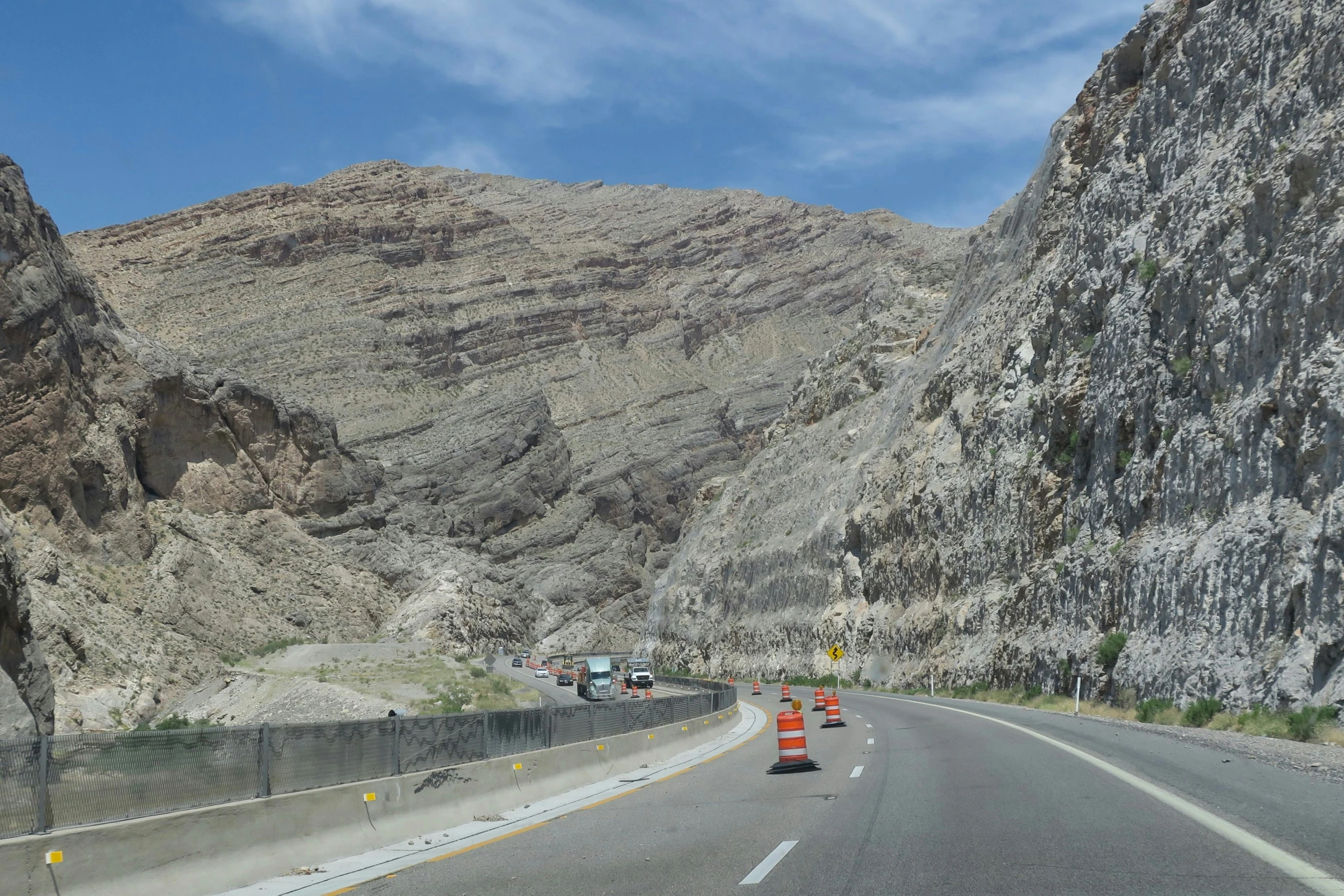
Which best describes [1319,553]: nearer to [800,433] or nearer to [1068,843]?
[1068,843]

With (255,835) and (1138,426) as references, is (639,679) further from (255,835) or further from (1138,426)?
(255,835)

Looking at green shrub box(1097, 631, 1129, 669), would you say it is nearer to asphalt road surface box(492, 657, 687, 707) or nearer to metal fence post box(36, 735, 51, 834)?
asphalt road surface box(492, 657, 687, 707)

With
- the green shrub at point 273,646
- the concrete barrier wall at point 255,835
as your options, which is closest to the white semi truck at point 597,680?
the green shrub at point 273,646

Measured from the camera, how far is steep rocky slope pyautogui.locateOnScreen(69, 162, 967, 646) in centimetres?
11256

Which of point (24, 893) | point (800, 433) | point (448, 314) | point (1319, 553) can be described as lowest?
point (24, 893)

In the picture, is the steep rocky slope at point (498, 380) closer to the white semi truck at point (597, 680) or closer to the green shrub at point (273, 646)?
the green shrub at point (273, 646)

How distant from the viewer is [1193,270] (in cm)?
3381

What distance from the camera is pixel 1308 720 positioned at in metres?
19.6

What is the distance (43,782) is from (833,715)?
22286 mm

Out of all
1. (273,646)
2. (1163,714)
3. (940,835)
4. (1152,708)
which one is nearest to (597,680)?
(273,646)

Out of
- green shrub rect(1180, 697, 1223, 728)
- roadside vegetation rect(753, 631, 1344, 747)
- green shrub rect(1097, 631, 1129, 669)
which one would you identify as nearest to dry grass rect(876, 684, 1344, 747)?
roadside vegetation rect(753, 631, 1344, 747)

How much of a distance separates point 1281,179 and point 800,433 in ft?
194

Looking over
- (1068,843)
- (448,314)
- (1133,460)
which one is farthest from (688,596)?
(448,314)

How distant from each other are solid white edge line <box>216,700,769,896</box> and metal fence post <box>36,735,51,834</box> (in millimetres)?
1480
